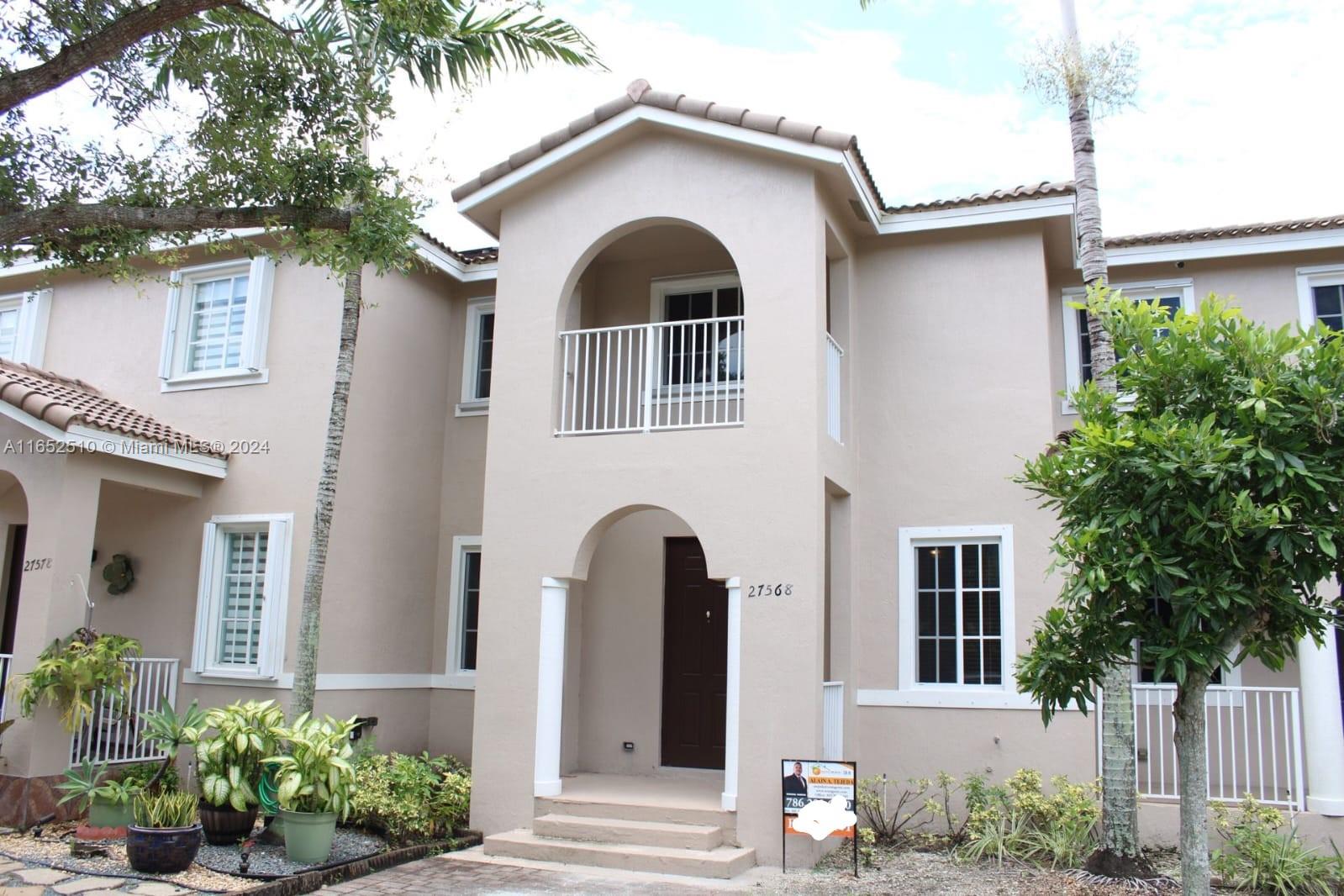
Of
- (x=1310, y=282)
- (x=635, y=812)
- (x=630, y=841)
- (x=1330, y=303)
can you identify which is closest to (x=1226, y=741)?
(x=1330, y=303)

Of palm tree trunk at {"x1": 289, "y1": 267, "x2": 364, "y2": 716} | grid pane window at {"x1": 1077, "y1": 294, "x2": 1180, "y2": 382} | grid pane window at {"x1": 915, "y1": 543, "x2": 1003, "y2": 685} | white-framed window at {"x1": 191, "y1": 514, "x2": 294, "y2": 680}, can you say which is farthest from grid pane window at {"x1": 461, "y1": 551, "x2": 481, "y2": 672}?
grid pane window at {"x1": 1077, "y1": 294, "x2": 1180, "y2": 382}

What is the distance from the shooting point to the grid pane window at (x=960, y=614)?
11469 mm

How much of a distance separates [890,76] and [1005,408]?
9.02m

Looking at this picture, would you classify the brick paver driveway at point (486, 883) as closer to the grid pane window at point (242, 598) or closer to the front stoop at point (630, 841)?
the front stoop at point (630, 841)

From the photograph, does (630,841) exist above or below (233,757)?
below

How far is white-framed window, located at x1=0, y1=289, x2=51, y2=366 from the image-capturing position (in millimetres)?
14977

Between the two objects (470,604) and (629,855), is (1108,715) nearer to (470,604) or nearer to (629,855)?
(629,855)

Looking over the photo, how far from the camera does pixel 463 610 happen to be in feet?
45.2

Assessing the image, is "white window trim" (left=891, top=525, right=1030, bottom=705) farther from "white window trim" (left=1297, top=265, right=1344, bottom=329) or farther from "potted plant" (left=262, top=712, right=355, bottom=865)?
"potted plant" (left=262, top=712, right=355, bottom=865)

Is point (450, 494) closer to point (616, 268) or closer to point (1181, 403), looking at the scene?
point (616, 268)

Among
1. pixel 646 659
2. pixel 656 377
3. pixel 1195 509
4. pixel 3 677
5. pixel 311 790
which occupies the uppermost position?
pixel 656 377

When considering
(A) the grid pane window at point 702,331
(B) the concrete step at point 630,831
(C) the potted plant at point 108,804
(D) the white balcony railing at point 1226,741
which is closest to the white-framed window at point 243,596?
(C) the potted plant at point 108,804

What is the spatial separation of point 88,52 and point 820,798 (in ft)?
26.2

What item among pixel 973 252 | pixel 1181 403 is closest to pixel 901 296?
pixel 973 252
